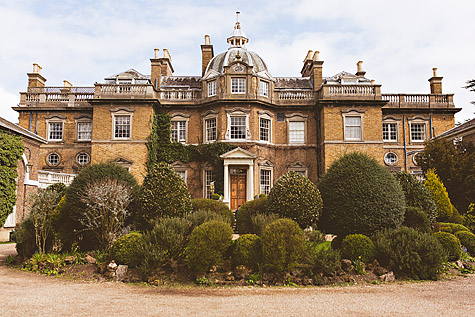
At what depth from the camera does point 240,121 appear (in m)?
24.6

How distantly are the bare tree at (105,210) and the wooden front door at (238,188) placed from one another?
13.2 metres

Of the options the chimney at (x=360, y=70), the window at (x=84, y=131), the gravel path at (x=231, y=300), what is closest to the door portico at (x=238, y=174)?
the window at (x=84, y=131)

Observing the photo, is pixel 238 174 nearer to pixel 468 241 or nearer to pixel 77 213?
pixel 77 213

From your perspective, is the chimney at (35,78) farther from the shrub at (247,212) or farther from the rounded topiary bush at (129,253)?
the rounded topiary bush at (129,253)

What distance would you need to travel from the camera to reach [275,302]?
7090mm

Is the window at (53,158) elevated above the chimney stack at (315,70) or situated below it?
below

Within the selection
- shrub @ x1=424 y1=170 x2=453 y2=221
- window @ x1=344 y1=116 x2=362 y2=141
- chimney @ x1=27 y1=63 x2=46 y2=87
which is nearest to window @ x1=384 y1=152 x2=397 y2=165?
window @ x1=344 y1=116 x2=362 y2=141

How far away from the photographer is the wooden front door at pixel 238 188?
23.6 m

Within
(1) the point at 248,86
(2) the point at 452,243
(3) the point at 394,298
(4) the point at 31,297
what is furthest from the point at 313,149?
(4) the point at 31,297

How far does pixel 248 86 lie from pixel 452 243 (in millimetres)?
16552

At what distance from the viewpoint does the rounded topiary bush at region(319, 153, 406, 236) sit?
33.7 feet

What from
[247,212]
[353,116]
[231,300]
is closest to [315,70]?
[353,116]

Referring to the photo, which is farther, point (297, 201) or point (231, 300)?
point (297, 201)

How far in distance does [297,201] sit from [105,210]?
213 inches
